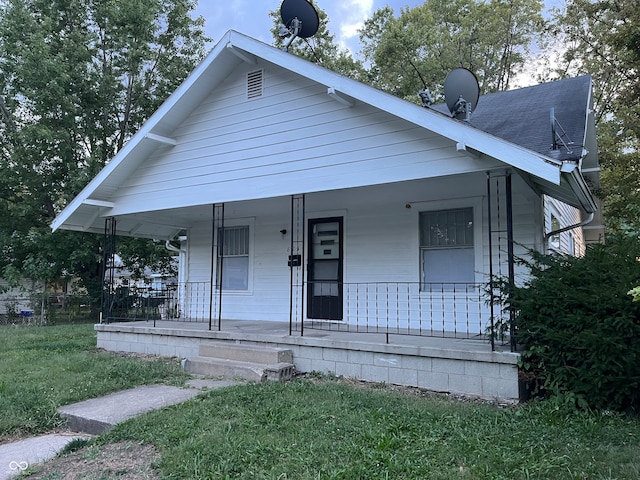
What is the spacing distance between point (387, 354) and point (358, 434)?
6.63 feet

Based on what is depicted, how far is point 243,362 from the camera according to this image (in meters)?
6.32

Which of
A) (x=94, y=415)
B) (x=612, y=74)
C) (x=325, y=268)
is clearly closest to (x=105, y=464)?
(x=94, y=415)

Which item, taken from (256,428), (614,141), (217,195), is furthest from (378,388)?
(614,141)

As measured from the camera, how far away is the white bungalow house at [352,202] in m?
5.52

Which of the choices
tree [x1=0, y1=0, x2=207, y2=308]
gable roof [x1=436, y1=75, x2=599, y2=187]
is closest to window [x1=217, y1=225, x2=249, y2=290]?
gable roof [x1=436, y1=75, x2=599, y2=187]

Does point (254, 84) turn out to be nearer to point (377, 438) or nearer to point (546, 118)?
point (546, 118)

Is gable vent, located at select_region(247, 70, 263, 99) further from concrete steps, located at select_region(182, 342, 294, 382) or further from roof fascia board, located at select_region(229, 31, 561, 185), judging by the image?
concrete steps, located at select_region(182, 342, 294, 382)

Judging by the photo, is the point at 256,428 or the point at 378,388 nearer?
the point at 256,428

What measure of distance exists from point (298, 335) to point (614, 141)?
1228 centimetres

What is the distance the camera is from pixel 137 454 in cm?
354

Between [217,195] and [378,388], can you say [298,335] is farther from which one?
[217,195]

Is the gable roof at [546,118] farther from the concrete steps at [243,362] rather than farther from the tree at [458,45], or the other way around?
the tree at [458,45]

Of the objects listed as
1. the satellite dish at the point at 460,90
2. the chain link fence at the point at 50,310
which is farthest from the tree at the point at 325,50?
the satellite dish at the point at 460,90

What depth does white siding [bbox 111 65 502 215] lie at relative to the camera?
588 centimetres
